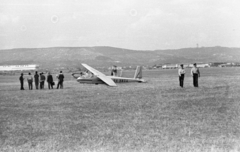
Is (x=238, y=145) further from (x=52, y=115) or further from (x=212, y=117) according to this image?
(x=52, y=115)

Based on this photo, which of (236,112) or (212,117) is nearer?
(212,117)

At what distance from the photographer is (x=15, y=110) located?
1113cm

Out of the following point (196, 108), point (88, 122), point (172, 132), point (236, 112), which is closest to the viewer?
point (172, 132)

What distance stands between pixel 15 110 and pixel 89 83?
14800mm

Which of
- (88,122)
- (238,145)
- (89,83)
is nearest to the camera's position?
(238,145)

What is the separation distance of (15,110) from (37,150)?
582 cm

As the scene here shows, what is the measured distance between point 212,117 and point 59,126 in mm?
4504

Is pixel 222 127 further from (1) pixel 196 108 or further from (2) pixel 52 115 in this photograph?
(2) pixel 52 115

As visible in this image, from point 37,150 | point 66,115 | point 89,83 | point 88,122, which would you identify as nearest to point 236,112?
point 88,122

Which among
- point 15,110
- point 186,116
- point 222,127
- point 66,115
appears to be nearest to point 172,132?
point 222,127

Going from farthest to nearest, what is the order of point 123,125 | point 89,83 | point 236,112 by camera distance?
point 89,83 < point 236,112 < point 123,125

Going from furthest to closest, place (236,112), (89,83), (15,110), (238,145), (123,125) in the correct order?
(89,83) → (15,110) → (236,112) → (123,125) → (238,145)

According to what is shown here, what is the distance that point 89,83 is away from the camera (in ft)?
84.8

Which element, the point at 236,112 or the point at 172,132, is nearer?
the point at 172,132
